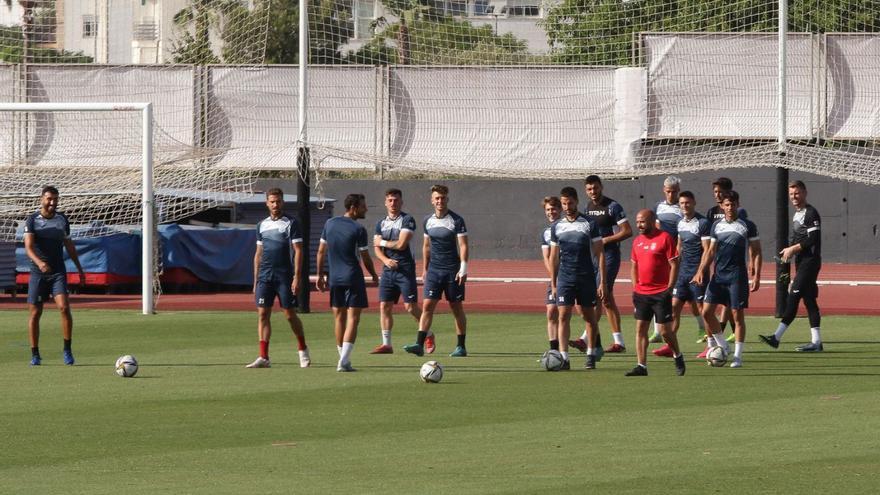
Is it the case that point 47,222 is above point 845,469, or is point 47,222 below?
above

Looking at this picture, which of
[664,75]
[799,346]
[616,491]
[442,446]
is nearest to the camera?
[616,491]

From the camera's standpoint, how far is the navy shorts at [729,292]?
16.8 metres

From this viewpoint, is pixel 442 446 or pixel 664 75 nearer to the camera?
pixel 442 446

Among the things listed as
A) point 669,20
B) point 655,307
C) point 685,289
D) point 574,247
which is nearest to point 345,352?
point 574,247

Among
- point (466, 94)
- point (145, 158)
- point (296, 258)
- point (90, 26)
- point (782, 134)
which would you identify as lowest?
point (296, 258)

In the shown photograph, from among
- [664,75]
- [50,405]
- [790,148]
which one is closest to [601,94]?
[664,75]

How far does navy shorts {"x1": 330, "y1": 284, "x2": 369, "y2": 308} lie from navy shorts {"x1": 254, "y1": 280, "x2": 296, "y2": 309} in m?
0.46

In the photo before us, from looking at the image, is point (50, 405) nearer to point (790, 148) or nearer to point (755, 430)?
point (755, 430)

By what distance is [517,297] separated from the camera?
96.0 ft

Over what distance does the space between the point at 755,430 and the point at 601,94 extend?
50.5ft

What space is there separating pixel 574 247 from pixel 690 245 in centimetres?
229

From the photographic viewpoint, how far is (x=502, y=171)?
26391mm

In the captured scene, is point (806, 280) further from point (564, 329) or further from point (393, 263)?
point (393, 263)

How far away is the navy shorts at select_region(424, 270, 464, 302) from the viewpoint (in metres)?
18.4
